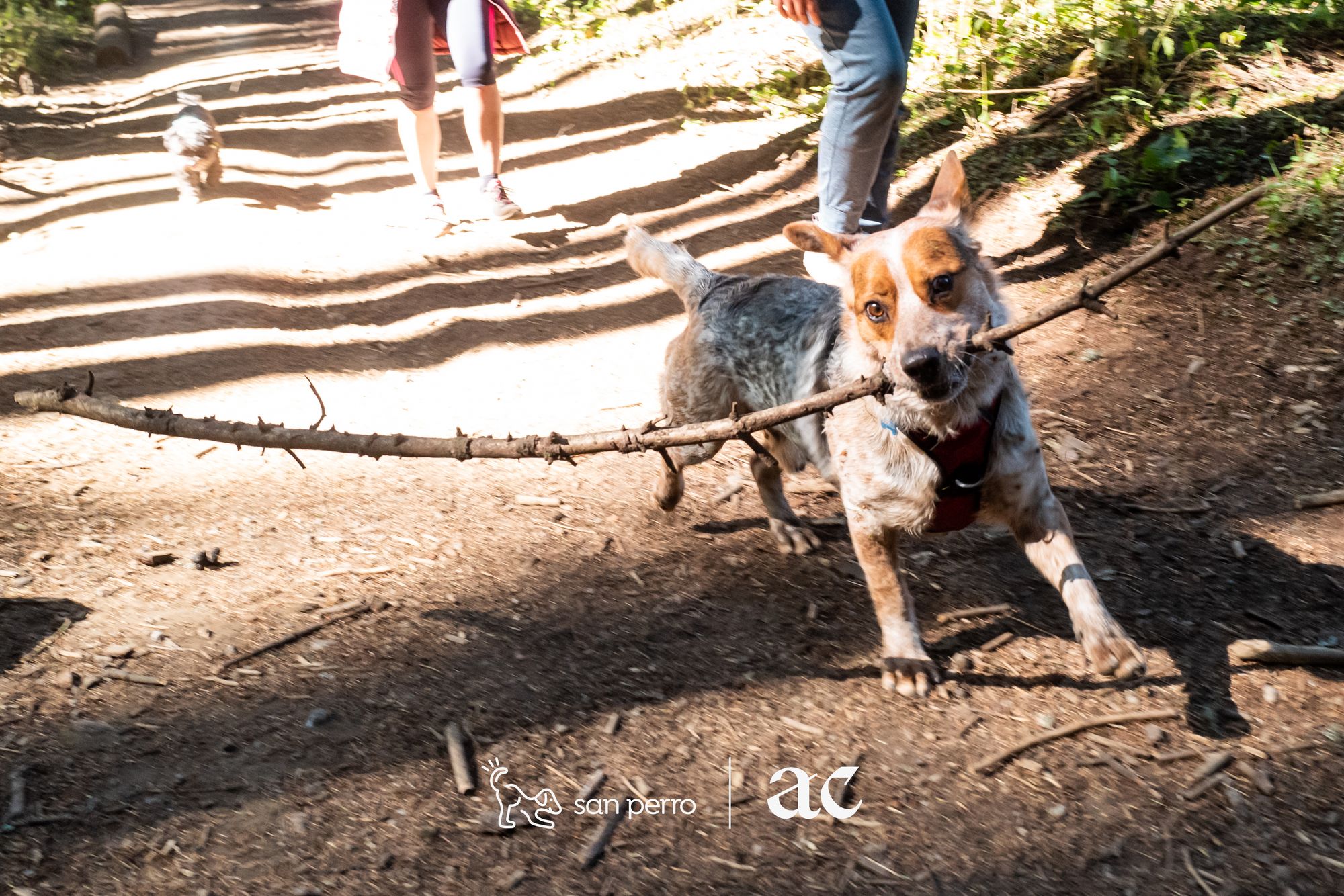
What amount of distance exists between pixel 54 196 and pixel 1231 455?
347 inches

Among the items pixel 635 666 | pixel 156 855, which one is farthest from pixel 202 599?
pixel 635 666

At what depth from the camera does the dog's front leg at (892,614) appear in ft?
11.1

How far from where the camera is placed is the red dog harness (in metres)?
3.21

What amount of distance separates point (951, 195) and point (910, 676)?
5.47ft

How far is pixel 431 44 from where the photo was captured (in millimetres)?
7004

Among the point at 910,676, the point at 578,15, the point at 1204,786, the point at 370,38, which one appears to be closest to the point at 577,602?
the point at 910,676

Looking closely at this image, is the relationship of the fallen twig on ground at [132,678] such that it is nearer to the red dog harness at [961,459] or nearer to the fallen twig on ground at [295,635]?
the fallen twig on ground at [295,635]

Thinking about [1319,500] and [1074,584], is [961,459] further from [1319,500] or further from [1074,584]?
[1319,500]

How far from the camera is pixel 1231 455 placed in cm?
450

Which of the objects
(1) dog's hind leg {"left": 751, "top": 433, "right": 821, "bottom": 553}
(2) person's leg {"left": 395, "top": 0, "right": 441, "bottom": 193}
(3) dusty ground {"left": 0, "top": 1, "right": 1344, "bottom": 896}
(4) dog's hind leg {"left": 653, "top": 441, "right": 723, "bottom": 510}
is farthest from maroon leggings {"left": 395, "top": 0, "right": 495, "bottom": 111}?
(1) dog's hind leg {"left": 751, "top": 433, "right": 821, "bottom": 553}

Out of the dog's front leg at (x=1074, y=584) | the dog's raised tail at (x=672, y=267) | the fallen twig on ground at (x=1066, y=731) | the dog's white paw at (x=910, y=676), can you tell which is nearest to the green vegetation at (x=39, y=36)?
the dog's raised tail at (x=672, y=267)

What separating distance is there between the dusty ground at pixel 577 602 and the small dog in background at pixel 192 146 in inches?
33.0

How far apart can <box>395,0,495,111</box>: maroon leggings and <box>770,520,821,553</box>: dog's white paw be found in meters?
4.30

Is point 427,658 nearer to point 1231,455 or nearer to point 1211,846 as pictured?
point 1211,846
